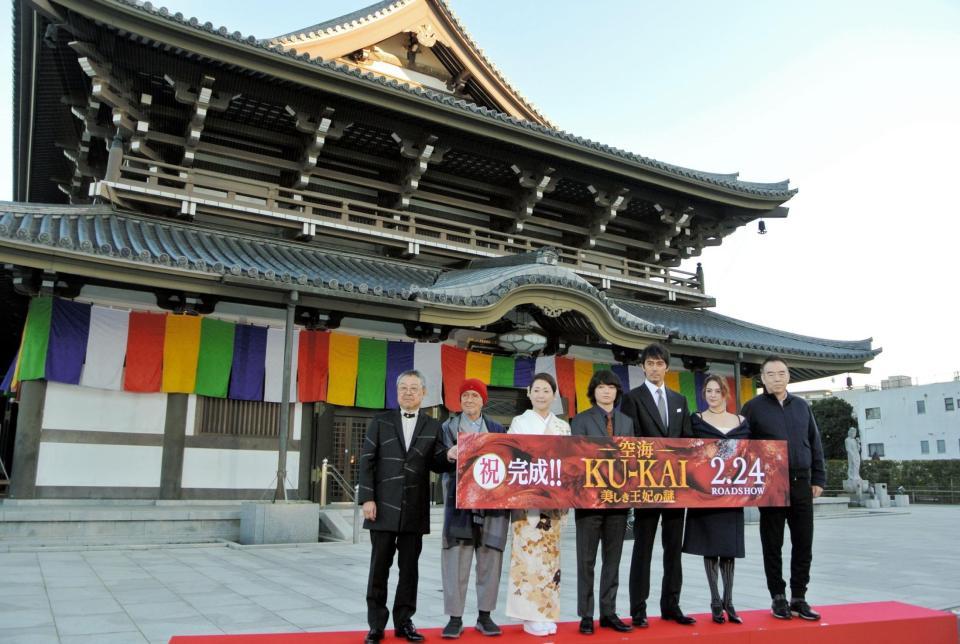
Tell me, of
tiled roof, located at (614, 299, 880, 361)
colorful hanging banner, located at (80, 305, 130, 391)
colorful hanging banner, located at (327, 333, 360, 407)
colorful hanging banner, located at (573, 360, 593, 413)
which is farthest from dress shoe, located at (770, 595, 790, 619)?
colorful hanging banner, located at (80, 305, 130, 391)

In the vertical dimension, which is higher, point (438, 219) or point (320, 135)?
point (320, 135)

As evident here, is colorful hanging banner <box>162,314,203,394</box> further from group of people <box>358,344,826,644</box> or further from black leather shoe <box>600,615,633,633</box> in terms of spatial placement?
black leather shoe <box>600,615,633,633</box>

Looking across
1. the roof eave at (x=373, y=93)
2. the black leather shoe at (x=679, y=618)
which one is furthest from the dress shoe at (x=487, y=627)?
the roof eave at (x=373, y=93)

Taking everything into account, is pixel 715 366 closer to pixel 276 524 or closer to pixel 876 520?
pixel 876 520

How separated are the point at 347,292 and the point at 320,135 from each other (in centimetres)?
357

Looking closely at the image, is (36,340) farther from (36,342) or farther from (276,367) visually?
(276,367)

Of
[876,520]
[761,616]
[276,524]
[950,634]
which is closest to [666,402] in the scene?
[761,616]

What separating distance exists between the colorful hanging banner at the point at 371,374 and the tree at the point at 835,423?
4899 cm

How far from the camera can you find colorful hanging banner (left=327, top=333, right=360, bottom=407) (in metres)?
12.1

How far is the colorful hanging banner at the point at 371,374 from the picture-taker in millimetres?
12352

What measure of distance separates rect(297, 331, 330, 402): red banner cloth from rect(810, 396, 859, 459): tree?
50.0m

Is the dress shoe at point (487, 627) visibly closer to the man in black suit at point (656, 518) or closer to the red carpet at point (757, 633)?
the red carpet at point (757, 633)

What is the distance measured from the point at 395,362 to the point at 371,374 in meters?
0.51

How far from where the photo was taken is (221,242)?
11.9 meters
